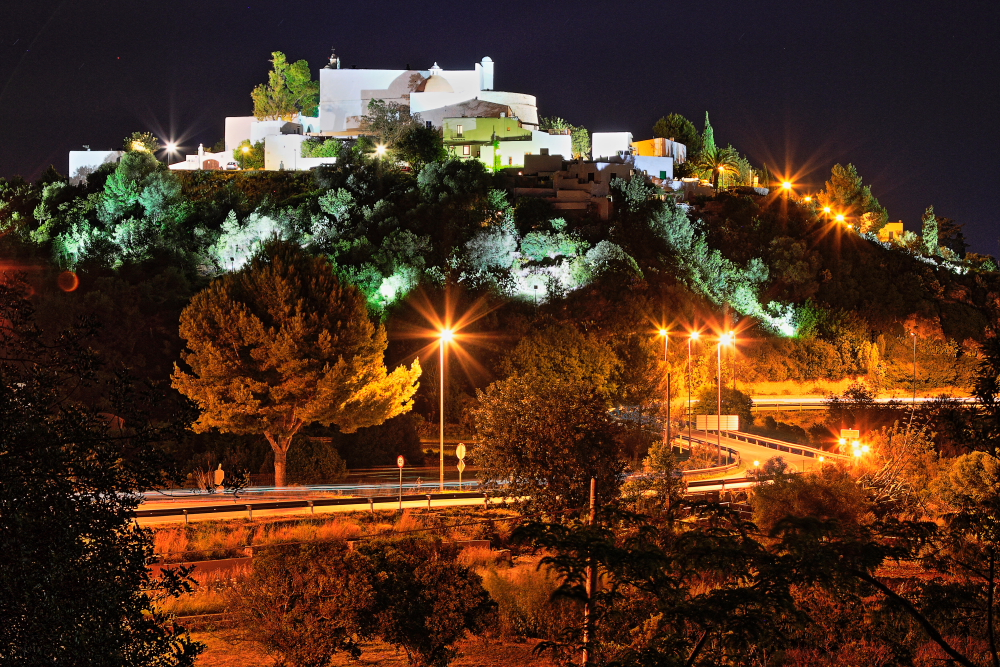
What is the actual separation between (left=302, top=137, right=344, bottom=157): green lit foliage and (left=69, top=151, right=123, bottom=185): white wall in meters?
14.7

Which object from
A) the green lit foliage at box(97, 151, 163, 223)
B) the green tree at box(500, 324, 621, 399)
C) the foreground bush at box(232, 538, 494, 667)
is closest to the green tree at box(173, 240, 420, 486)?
the green tree at box(500, 324, 621, 399)

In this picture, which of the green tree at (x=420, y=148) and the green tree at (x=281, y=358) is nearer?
the green tree at (x=281, y=358)

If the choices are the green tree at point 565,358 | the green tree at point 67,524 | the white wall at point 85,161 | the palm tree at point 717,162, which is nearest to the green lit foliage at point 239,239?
the white wall at point 85,161

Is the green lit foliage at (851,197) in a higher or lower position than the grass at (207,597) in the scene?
higher

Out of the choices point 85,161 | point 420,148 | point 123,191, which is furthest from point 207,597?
point 85,161

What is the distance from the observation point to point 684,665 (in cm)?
1002

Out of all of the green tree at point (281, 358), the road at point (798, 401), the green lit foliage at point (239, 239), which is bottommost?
the road at point (798, 401)

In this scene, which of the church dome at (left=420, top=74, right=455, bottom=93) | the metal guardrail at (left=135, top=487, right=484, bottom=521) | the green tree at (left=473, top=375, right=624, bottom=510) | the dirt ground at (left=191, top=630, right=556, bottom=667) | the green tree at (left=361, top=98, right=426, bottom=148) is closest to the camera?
the dirt ground at (left=191, top=630, right=556, bottom=667)

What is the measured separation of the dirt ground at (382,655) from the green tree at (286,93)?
236ft

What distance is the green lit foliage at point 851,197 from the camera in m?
85.6

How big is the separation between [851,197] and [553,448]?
237 feet

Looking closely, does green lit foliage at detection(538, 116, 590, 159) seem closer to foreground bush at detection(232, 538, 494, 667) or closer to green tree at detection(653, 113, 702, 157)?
green tree at detection(653, 113, 702, 157)

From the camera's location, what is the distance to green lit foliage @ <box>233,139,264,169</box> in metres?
79.6

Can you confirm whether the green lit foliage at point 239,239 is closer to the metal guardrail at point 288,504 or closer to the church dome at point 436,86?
the church dome at point 436,86
